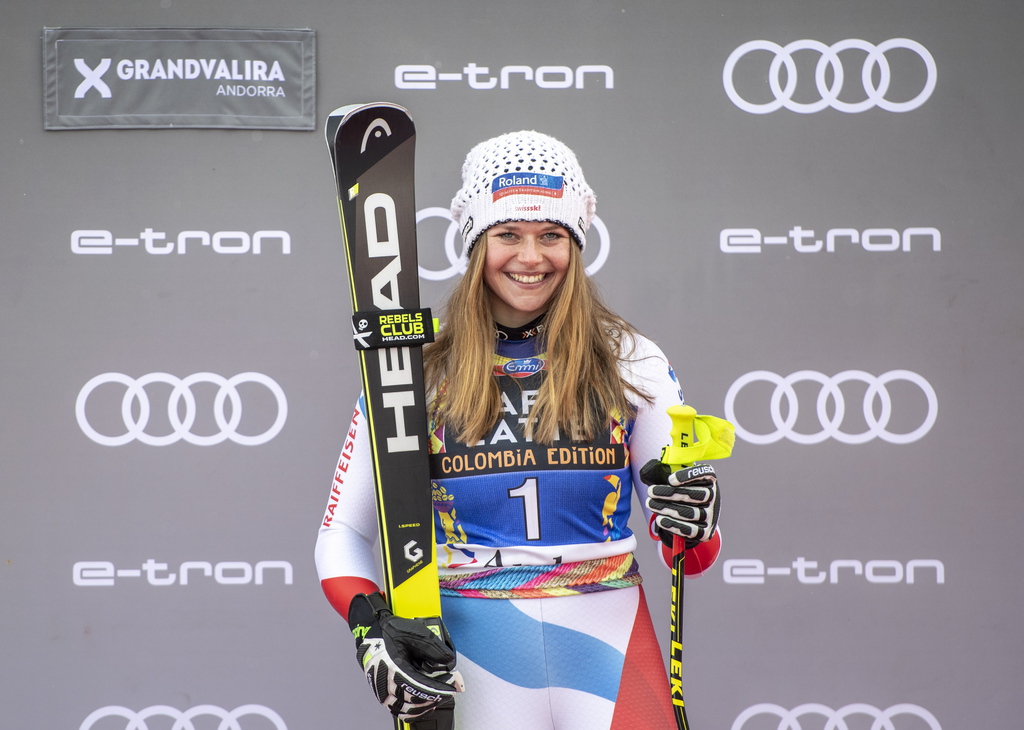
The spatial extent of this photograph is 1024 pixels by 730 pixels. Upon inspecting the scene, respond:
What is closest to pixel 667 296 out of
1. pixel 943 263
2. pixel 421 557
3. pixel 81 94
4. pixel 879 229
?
pixel 879 229

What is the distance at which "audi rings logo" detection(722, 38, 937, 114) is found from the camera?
104 inches

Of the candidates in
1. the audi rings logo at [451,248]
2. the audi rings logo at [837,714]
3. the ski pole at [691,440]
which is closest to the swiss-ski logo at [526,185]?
the ski pole at [691,440]

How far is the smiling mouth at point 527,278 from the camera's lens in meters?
1.51

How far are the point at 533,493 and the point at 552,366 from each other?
8.6 inches

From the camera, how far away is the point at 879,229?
2.68 meters

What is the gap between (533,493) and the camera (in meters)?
1.43

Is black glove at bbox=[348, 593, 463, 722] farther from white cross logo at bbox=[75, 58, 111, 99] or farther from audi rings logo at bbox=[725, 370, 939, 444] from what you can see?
white cross logo at bbox=[75, 58, 111, 99]

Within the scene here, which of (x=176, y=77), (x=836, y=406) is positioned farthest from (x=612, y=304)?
(x=176, y=77)

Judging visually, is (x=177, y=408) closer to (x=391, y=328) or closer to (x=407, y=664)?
(x=391, y=328)

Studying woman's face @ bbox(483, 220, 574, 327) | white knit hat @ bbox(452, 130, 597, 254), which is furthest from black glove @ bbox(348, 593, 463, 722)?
white knit hat @ bbox(452, 130, 597, 254)

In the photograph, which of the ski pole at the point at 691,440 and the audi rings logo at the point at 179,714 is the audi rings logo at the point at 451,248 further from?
the audi rings logo at the point at 179,714

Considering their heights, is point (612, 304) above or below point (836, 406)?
above

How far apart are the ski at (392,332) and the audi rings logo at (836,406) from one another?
4.68 feet

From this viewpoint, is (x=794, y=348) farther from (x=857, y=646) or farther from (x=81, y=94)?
(x=81, y=94)
